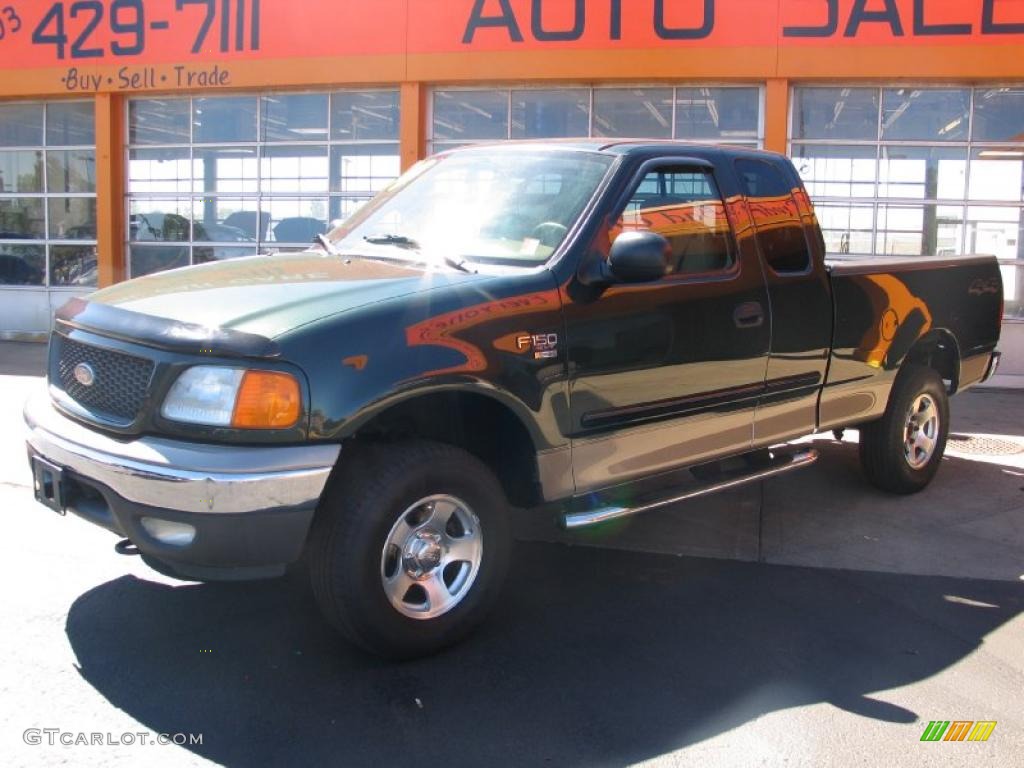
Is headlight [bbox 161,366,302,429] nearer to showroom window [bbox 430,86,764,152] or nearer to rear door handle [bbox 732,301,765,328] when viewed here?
rear door handle [bbox 732,301,765,328]

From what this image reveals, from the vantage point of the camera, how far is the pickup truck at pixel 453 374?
3.34m

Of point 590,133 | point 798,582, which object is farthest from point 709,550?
point 590,133

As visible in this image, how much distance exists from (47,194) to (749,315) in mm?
12759

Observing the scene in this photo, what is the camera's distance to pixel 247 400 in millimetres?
3305

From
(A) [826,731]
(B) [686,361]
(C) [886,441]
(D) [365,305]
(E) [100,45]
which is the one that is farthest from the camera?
(E) [100,45]

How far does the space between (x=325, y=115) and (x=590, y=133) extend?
3549 millimetres

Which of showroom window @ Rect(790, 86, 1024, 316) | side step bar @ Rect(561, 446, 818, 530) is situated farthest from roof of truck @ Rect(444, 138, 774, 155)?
showroom window @ Rect(790, 86, 1024, 316)

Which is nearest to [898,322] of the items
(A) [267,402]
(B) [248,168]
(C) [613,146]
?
(C) [613,146]

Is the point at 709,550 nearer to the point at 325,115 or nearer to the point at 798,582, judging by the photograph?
the point at 798,582

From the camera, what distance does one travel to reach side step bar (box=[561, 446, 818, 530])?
13.7 feet

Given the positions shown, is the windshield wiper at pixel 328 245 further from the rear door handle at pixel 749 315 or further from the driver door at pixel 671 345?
the rear door handle at pixel 749 315

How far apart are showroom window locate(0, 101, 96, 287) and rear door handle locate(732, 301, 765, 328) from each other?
11.8 metres

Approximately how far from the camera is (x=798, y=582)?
4781mm

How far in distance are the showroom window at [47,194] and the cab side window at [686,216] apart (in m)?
11.6
